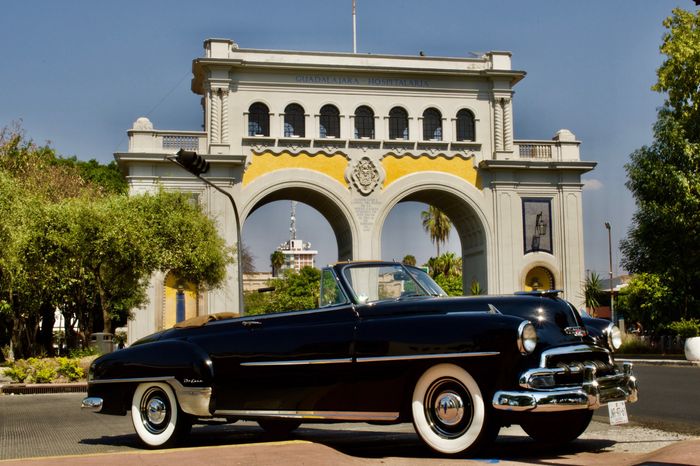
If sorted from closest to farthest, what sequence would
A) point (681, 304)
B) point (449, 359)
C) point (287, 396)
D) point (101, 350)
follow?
point (449, 359)
point (287, 396)
point (101, 350)
point (681, 304)

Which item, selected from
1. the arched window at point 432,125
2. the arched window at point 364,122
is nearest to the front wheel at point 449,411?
the arched window at point 364,122

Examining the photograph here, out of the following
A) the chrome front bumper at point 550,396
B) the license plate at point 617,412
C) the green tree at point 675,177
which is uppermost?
the green tree at point 675,177

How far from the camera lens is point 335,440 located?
8.67 metres

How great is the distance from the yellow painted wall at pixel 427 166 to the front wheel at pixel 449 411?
3656 centimetres

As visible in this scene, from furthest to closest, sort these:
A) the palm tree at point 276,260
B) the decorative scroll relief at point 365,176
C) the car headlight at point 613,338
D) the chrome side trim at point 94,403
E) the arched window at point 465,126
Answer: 1. the palm tree at point 276,260
2. the arched window at point 465,126
3. the decorative scroll relief at point 365,176
4. the chrome side trim at point 94,403
5. the car headlight at point 613,338

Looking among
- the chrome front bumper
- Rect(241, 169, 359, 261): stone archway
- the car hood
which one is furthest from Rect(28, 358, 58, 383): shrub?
Rect(241, 169, 359, 261): stone archway

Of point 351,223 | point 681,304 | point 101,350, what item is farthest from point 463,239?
point 101,350

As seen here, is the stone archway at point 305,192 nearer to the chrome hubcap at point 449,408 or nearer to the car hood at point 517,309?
the car hood at point 517,309

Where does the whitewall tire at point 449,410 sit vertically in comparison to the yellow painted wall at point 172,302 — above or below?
below

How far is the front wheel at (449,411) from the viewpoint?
6.61m

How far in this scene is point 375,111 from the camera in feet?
143

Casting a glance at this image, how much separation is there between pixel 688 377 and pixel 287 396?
1488cm

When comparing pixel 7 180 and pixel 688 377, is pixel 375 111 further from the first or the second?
pixel 688 377

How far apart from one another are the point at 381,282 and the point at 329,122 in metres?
36.1
